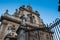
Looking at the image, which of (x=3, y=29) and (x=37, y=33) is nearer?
(x=37, y=33)

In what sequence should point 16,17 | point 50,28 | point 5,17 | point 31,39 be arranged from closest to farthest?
point 50,28, point 31,39, point 5,17, point 16,17

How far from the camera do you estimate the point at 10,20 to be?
2831 centimetres

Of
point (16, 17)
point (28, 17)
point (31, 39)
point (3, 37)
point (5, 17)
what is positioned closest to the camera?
point (31, 39)

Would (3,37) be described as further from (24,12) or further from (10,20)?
(24,12)

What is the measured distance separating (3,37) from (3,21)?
3.64 m

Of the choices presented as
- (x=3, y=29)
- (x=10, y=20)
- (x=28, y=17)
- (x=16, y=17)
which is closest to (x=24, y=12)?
(x=28, y=17)

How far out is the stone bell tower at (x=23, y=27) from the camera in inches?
595

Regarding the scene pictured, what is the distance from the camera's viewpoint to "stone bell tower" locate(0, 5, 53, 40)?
1512 centimetres

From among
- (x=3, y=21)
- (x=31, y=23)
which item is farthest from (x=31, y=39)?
(x=31, y=23)

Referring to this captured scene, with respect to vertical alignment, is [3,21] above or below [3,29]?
above

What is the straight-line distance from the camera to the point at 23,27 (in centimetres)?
1781

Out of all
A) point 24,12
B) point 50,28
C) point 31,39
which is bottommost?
point 31,39

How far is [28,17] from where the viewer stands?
32.9 metres

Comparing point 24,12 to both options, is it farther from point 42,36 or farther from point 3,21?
point 42,36
